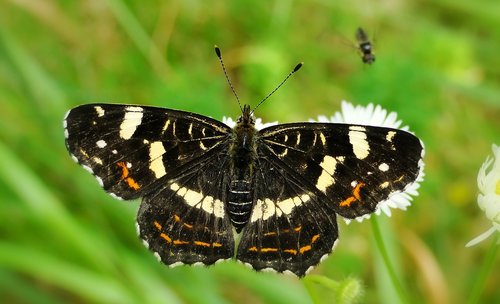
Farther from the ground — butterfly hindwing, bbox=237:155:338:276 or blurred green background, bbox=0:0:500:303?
blurred green background, bbox=0:0:500:303

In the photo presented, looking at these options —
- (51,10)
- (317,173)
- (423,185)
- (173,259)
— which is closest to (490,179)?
(317,173)

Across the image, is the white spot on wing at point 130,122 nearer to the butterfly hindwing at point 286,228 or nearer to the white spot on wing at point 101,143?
the white spot on wing at point 101,143

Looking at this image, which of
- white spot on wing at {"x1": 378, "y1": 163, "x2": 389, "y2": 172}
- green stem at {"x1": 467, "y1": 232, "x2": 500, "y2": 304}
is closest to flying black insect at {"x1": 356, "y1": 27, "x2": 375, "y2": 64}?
white spot on wing at {"x1": 378, "y1": 163, "x2": 389, "y2": 172}

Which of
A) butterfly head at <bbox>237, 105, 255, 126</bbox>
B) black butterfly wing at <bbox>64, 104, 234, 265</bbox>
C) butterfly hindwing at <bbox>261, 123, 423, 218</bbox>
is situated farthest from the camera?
butterfly head at <bbox>237, 105, 255, 126</bbox>

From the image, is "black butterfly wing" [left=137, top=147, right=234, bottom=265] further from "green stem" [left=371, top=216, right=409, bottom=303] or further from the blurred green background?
the blurred green background

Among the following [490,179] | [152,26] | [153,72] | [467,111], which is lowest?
[490,179]

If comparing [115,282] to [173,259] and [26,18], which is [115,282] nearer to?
[173,259]

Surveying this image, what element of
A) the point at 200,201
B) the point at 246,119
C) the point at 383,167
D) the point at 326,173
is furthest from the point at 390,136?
the point at 200,201
